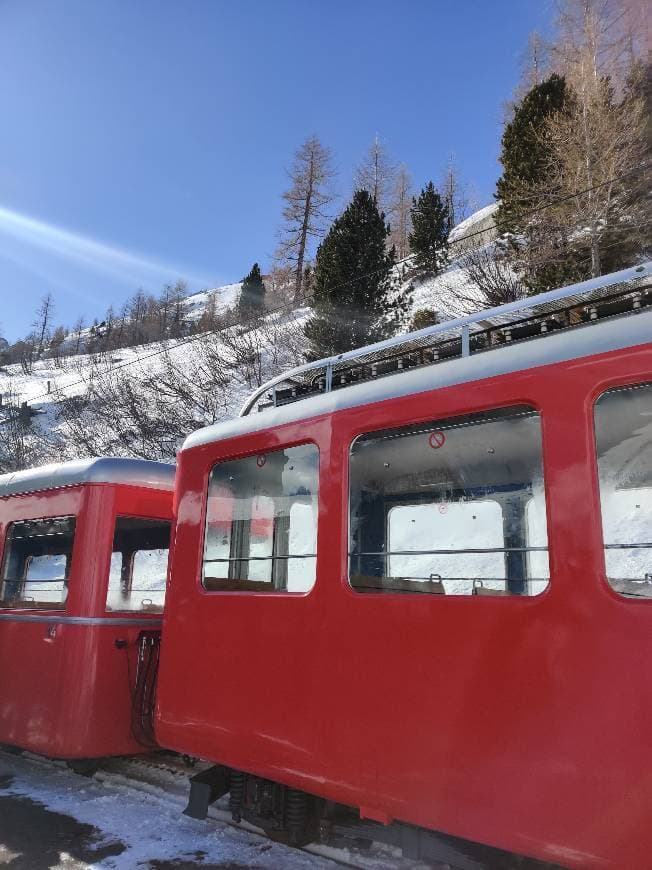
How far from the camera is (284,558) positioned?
3713mm

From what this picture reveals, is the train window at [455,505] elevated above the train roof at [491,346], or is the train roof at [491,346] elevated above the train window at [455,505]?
the train roof at [491,346]

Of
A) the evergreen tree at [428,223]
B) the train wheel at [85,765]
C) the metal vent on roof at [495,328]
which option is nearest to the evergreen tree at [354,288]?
the evergreen tree at [428,223]

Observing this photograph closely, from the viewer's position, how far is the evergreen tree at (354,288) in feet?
79.5

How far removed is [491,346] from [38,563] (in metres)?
4.68

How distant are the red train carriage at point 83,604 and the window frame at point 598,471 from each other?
12.5 feet

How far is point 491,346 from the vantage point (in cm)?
347

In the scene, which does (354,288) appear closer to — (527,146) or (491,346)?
(527,146)

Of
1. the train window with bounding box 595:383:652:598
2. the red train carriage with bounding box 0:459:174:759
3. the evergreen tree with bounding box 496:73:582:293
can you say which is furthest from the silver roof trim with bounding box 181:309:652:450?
the evergreen tree with bounding box 496:73:582:293

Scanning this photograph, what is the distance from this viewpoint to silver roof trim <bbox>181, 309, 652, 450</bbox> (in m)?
2.72

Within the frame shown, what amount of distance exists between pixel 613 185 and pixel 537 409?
19.8 m

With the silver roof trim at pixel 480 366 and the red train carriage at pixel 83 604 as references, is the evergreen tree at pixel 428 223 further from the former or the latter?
the silver roof trim at pixel 480 366

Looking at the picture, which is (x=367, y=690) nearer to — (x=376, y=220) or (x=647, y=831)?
(x=647, y=831)

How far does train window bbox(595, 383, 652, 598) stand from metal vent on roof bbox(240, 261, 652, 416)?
1.58 feet

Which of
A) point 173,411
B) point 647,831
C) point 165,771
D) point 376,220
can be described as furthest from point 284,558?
point 376,220
